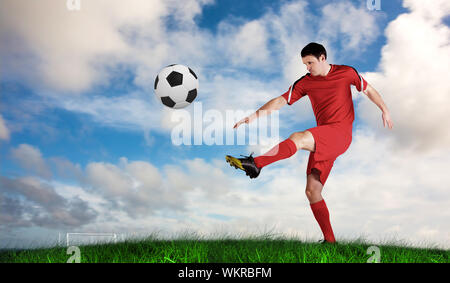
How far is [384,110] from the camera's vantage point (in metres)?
5.37

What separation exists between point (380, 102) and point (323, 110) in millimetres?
851

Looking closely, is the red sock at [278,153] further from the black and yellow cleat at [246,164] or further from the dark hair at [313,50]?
the dark hair at [313,50]

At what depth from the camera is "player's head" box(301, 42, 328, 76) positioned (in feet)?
17.3

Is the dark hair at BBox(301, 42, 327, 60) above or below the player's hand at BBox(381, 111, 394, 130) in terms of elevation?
above

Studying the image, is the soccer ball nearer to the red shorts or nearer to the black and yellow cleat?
the black and yellow cleat

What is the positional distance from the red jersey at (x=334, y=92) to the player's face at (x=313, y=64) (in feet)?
0.43

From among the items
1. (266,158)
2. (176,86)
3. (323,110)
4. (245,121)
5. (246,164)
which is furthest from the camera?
(176,86)

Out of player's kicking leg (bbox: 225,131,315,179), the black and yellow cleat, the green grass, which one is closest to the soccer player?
player's kicking leg (bbox: 225,131,315,179)

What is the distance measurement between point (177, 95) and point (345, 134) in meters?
2.68

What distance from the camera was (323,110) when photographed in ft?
17.9

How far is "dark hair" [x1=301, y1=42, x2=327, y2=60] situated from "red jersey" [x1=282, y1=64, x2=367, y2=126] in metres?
0.35

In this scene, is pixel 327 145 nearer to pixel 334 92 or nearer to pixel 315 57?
pixel 334 92

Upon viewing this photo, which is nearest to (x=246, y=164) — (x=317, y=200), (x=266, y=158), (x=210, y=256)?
(x=266, y=158)
